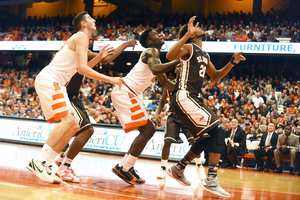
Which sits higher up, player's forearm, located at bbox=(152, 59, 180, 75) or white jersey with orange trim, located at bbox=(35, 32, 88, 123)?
player's forearm, located at bbox=(152, 59, 180, 75)

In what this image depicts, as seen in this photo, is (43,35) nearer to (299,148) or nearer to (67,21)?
(67,21)

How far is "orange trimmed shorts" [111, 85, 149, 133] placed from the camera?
4.46m

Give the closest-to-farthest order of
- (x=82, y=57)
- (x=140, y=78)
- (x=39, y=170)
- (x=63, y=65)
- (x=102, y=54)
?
(x=39, y=170) < (x=82, y=57) < (x=63, y=65) < (x=102, y=54) < (x=140, y=78)

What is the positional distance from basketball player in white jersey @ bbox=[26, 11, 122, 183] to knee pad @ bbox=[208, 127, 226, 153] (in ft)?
4.20

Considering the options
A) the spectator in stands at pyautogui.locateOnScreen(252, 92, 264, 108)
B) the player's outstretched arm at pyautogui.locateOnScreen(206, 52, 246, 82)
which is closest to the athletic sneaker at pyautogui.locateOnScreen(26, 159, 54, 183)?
the player's outstretched arm at pyautogui.locateOnScreen(206, 52, 246, 82)

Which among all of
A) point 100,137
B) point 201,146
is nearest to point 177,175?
point 201,146

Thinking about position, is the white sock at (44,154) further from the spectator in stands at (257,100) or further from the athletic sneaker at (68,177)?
the spectator in stands at (257,100)

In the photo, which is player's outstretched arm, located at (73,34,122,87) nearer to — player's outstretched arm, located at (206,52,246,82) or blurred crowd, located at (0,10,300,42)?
player's outstretched arm, located at (206,52,246,82)

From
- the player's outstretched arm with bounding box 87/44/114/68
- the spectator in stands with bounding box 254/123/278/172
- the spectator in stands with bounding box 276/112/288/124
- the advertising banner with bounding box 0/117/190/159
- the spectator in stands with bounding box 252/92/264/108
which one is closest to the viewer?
the player's outstretched arm with bounding box 87/44/114/68

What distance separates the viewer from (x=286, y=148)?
31.0 ft

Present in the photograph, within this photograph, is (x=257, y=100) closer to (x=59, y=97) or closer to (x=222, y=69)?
(x=222, y=69)

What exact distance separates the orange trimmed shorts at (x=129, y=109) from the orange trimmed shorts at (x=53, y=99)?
94cm

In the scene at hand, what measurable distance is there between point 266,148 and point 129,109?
684cm

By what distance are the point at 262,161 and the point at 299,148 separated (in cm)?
115
